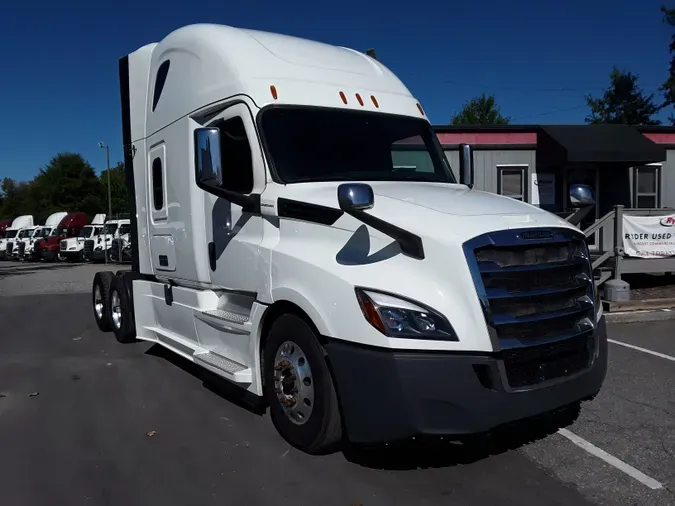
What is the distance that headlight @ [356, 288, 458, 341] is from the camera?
11.4 ft

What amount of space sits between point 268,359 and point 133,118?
4.18m

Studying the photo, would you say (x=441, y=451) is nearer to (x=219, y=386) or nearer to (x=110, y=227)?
(x=219, y=386)

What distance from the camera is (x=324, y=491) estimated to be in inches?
147

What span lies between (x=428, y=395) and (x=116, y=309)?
6030 mm

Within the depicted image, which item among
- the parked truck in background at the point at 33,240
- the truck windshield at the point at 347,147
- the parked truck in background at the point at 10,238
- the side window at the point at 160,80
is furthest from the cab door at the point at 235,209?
the parked truck in background at the point at 10,238

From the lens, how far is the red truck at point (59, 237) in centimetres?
3428

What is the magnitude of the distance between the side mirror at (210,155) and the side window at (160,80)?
2.02 meters

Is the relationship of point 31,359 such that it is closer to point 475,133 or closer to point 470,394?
point 470,394

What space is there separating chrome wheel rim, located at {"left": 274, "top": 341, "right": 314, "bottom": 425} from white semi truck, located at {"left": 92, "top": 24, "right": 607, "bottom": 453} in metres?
0.02

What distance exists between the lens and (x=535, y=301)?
3777mm

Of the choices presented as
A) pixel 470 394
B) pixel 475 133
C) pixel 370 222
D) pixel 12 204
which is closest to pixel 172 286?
pixel 370 222

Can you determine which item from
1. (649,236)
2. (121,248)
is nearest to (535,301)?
(649,236)

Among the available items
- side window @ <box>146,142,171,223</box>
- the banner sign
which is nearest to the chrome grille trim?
side window @ <box>146,142,171,223</box>

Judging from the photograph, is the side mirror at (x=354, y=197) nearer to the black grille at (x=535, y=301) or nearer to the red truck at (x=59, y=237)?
the black grille at (x=535, y=301)
